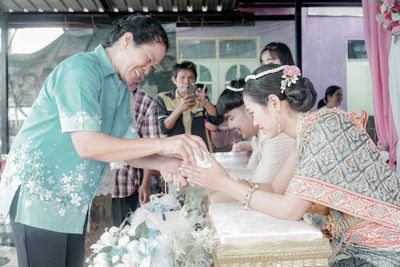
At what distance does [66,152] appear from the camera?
1483 millimetres

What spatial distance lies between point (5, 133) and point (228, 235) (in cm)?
484

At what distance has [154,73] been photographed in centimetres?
515

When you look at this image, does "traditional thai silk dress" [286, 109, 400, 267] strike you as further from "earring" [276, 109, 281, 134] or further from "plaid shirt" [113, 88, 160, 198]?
Answer: "plaid shirt" [113, 88, 160, 198]

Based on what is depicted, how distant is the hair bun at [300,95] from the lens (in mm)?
1659

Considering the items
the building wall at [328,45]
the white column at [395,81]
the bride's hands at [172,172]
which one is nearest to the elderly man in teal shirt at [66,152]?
the bride's hands at [172,172]

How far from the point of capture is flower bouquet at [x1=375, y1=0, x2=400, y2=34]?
361 cm

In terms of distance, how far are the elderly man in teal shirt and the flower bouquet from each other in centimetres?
289

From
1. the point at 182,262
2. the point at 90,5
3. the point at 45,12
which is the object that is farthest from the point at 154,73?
the point at 182,262

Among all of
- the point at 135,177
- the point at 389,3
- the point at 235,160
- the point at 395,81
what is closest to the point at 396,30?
the point at 389,3

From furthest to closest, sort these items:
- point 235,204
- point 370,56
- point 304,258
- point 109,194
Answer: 1. point 370,56
2. point 109,194
3. point 235,204
4. point 304,258

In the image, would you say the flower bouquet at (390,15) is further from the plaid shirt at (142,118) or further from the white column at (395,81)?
the plaid shirt at (142,118)

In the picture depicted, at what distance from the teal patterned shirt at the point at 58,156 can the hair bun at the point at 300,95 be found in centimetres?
80

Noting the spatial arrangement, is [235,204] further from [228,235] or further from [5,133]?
[5,133]

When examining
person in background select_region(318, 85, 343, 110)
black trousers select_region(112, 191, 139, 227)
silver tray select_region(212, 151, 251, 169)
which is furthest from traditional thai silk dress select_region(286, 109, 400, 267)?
person in background select_region(318, 85, 343, 110)
